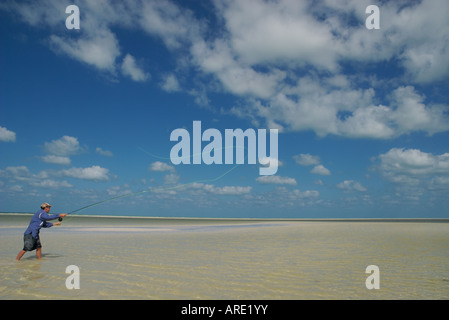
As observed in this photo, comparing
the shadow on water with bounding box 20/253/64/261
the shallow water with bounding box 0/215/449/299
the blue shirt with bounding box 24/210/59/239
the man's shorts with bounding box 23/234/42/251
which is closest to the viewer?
the shallow water with bounding box 0/215/449/299

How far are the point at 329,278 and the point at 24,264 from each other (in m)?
10.7

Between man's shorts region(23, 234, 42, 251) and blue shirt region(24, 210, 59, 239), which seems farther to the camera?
blue shirt region(24, 210, 59, 239)

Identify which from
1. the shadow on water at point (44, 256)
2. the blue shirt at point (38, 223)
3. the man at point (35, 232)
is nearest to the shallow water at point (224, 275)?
the shadow on water at point (44, 256)

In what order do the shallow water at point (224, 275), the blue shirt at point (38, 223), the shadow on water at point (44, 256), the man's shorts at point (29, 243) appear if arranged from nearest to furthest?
1. the shallow water at point (224, 275)
2. the man's shorts at point (29, 243)
3. the blue shirt at point (38, 223)
4. the shadow on water at point (44, 256)

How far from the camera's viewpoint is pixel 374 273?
10.2 metres

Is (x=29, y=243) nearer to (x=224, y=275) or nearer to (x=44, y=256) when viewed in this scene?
(x=44, y=256)

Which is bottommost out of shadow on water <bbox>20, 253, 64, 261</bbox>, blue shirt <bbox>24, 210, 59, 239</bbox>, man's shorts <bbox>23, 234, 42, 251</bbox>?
shadow on water <bbox>20, 253, 64, 261</bbox>

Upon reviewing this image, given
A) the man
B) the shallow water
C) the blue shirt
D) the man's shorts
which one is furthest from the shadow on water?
the blue shirt

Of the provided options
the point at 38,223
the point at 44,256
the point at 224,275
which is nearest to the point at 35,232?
the point at 38,223

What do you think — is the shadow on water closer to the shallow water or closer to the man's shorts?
the shallow water

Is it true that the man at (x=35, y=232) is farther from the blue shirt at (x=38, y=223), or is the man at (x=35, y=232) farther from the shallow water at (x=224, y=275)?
the shallow water at (x=224, y=275)

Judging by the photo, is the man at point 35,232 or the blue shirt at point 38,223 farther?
the blue shirt at point 38,223
